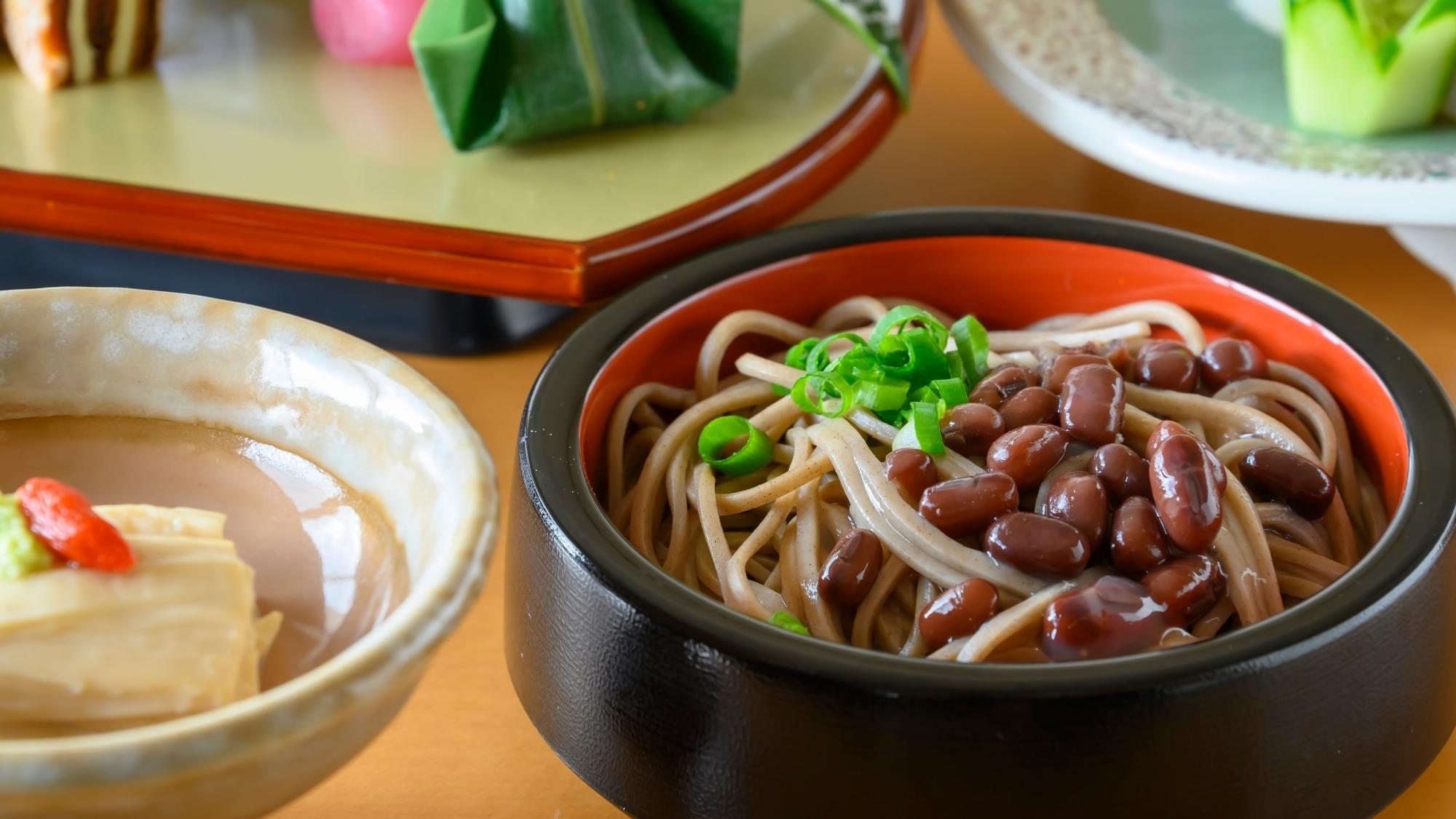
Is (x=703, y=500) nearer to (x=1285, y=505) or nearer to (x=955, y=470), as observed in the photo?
(x=955, y=470)

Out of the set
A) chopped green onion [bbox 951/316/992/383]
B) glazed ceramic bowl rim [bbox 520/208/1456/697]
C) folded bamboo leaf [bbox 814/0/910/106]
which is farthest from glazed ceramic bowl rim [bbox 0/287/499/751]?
folded bamboo leaf [bbox 814/0/910/106]

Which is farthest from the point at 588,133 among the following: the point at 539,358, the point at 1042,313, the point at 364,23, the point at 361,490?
the point at 361,490

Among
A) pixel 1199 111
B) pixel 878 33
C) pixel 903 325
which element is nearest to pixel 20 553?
pixel 903 325

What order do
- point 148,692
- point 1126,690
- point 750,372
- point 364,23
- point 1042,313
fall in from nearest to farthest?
point 148,692
point 1126,690
point 750,372
point 1042,313
point 364,23

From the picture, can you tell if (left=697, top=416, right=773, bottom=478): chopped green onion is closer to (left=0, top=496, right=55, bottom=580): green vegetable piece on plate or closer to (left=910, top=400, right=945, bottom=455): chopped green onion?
(left=910, top=400, right=945, bottom=455): chopped green onion

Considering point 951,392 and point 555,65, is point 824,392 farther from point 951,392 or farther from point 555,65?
point 555,65

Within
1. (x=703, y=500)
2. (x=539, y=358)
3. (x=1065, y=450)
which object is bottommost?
(x=539, y=358)
